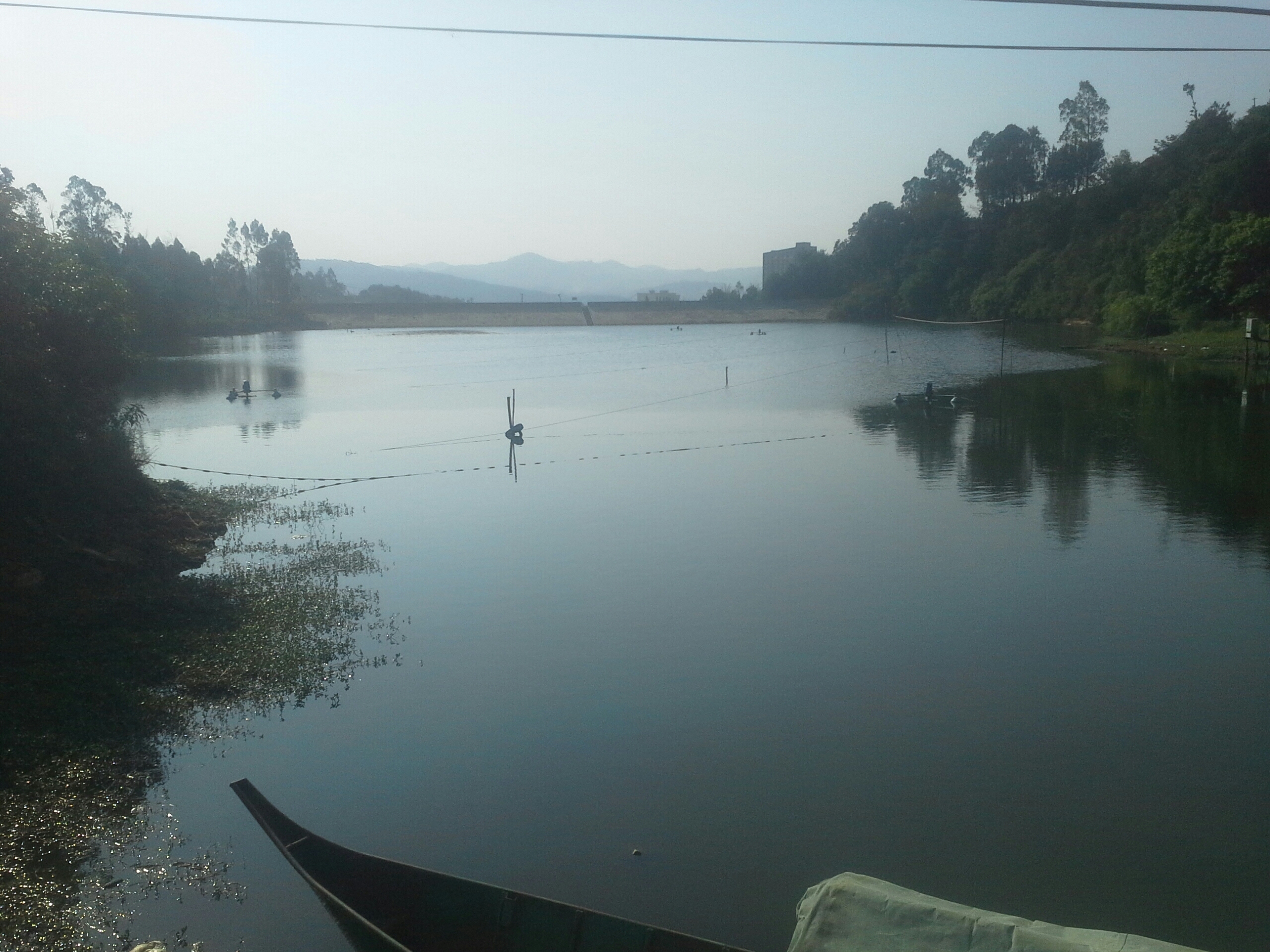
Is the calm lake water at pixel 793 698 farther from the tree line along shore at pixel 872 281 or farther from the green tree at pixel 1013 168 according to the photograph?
the green tree at pixel 1013 168

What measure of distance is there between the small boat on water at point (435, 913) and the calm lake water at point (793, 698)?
1149mm

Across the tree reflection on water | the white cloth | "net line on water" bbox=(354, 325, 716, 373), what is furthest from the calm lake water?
"net line on water" bbox=(354, 325, 716, 373)

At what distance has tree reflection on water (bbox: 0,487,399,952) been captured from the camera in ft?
29.4

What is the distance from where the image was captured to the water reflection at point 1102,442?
23.0 metres

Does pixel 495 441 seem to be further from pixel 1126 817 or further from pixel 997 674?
pixel 1126 817

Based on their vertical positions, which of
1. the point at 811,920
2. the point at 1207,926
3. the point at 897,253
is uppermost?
the point at 897,253

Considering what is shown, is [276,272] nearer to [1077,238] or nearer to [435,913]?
[1077,238]

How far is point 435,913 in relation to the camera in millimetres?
7496

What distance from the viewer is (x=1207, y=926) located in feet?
28.1

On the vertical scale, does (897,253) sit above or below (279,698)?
above

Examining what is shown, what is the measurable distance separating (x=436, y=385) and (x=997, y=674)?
1946 inches

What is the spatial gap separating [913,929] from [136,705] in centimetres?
977

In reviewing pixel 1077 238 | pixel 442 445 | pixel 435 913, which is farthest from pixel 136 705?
pixel 1077 238

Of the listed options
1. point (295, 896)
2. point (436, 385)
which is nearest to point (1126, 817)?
point (295, 896)
